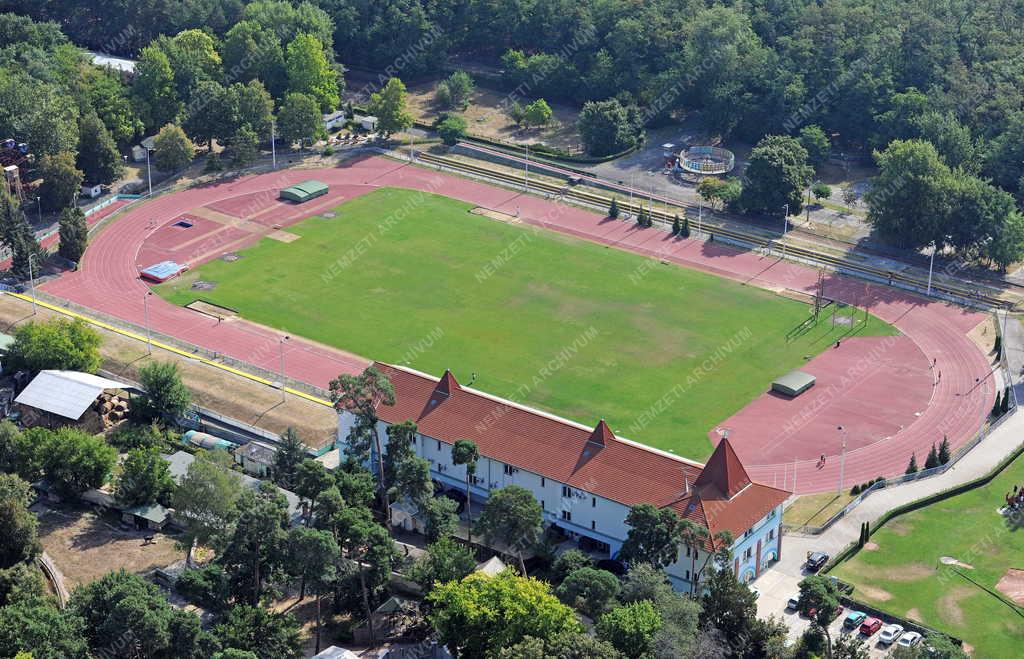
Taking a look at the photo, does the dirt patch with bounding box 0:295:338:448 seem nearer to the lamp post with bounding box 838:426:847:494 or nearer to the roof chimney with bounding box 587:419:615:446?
the roof chimney with bounding box 587:419:615:446

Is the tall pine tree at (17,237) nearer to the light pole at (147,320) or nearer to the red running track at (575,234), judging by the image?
the red running track at (575,234)

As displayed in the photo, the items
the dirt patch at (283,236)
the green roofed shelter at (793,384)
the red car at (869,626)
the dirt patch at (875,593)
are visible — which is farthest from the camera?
the dirt patch at (283,236)

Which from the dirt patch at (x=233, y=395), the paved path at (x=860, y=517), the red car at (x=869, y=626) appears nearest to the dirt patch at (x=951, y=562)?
the paved path at (x=860, y=517)

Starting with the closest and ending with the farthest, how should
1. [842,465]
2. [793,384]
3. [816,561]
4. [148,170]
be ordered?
1. [816,561]
2. [842,465]
3. [793,384]
4. [148,170]

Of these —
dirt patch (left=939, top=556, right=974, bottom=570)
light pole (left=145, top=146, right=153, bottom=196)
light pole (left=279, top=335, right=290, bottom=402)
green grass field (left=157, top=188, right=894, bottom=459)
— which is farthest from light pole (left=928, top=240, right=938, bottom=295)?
light pole (left=145, top=146, right=153, bottom=196)

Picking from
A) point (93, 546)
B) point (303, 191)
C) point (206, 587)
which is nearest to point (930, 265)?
point (303, 191)

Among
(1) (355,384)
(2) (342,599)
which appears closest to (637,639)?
(2) (342,599)

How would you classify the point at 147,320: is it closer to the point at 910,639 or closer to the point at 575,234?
the point at 575,234
